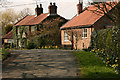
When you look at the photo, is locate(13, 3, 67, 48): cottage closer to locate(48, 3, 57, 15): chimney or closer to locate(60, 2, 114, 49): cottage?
locate(48, 3, 57, 15): chimney

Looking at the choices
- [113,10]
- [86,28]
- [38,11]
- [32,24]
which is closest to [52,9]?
[32,24]

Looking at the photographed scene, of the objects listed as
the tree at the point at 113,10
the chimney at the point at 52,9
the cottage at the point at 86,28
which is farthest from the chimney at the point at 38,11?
the tree at the point at 113,10

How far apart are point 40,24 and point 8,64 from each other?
2378 centimetres

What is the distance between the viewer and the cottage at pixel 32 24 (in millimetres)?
35078

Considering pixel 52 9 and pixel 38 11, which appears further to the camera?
pixel 38 11

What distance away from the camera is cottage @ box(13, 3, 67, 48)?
115 feet

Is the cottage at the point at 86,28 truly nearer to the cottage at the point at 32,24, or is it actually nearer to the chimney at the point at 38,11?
the cottage at the point at 32,24

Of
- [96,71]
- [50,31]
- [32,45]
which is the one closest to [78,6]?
[50,31]

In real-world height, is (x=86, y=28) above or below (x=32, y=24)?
below

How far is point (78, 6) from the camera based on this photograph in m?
32.5

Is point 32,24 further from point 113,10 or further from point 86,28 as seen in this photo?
point 113,10

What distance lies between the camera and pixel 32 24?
36.5 meters

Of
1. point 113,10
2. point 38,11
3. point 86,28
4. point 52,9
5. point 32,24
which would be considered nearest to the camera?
point 113,10

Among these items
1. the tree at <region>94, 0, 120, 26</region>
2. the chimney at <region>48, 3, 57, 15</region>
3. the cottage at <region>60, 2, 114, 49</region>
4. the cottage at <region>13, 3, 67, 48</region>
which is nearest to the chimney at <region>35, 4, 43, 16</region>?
the cottage at <region>13, 3, 67, 48</region>
